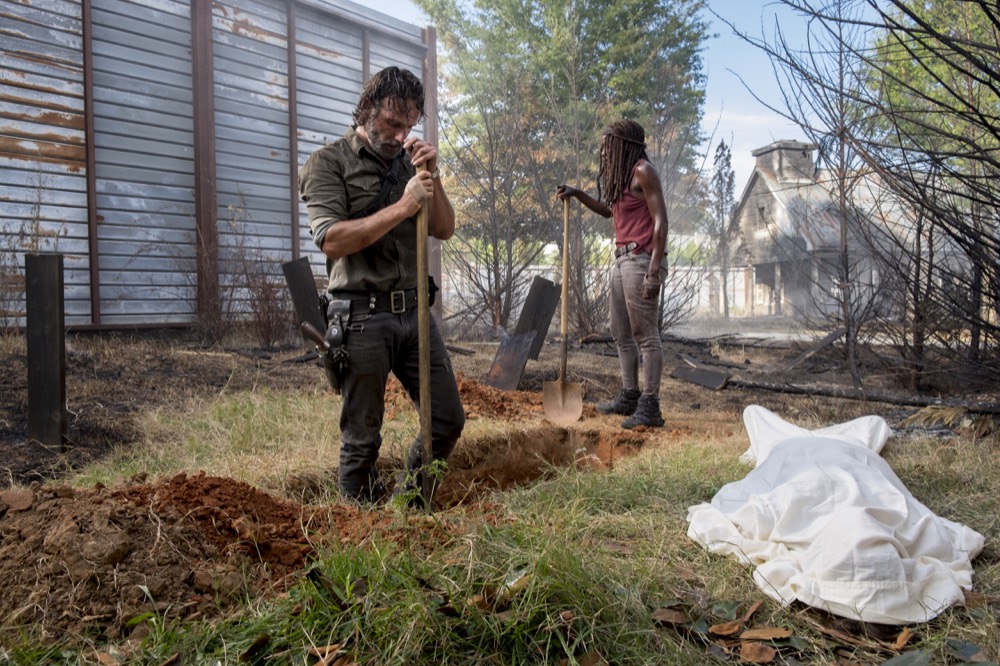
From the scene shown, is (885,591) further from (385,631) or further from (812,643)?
(385,631)

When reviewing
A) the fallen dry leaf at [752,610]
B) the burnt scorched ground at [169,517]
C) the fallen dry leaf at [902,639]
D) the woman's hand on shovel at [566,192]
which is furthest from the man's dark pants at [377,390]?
the woman's hand on shovel at [566,192]

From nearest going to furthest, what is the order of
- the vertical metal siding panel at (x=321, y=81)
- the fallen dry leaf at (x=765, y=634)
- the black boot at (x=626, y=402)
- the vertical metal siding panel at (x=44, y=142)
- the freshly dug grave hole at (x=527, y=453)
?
the fallen dry leaf at (x=765, y=634) → the freshly dug grave hole at (x=527, y=453) → the black boot at (x=626, y=402) → the vertical metal siding panel at (x=44, y=142) → the vertical metal siding panel at (x=321, y=81)

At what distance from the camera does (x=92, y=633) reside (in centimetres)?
194

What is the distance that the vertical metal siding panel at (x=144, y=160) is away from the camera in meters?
8.58

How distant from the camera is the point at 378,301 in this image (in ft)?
10.3

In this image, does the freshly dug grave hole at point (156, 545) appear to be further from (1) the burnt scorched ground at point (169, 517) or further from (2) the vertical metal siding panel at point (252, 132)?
(2) the vertical metal siding panel at point (252, 132)

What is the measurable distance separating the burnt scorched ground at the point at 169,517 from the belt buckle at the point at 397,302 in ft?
2.97

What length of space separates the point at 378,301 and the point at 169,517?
124 cm

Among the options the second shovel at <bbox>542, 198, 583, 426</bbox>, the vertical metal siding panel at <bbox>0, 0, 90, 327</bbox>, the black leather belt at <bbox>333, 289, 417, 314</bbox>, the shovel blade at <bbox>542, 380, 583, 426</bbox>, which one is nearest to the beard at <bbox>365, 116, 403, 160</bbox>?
the black leather belt at <bbox>333, 289, 417, 314</bbox>

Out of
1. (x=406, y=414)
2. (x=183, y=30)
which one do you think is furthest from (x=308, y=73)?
(x=406, y=414)

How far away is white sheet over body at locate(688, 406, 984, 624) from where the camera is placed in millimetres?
2133

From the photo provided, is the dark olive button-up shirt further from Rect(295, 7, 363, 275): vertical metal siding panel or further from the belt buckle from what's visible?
Rect(295, 7, 363, 275): vertical metal siding panel

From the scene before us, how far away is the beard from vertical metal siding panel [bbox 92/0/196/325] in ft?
20.8

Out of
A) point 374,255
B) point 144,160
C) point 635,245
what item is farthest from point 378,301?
point 144,160
